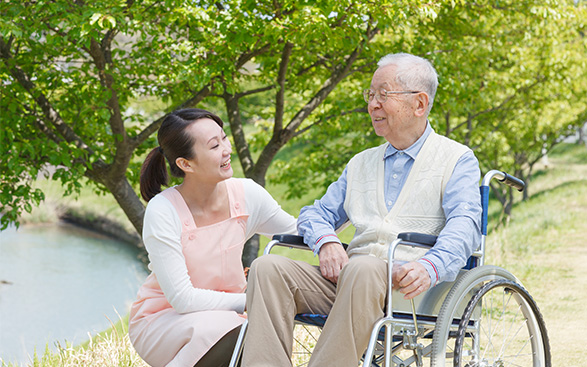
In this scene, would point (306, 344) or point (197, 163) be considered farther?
point (306, 344)

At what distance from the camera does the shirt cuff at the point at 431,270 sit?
2.10m

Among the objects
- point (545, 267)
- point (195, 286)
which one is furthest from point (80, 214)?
point (195, 286)

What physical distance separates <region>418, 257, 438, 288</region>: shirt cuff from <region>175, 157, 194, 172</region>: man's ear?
93 cm

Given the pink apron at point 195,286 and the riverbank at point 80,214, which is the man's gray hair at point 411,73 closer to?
the pink apron at point 195,286

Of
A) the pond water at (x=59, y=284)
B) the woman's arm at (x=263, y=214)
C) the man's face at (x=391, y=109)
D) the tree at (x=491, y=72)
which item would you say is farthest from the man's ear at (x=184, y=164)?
the pond water at (x=59, y=284)

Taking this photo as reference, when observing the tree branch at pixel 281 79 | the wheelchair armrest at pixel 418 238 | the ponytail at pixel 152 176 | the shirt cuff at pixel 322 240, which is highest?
the tree branch at pixel 281 79

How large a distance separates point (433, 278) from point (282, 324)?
0.52 m

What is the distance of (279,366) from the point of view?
6.91 ft

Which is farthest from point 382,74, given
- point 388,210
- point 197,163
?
point 197,163

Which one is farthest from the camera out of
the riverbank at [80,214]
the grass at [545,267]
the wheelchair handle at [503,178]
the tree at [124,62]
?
the riverbank at [80,214]

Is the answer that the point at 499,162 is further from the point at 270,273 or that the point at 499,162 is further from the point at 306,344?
the point at 270,273

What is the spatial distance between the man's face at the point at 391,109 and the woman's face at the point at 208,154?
58 cm

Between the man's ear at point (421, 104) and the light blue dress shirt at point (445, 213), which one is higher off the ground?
the man's ear at point (421, 104)

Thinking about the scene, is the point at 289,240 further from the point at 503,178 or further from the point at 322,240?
the point at 503,178
